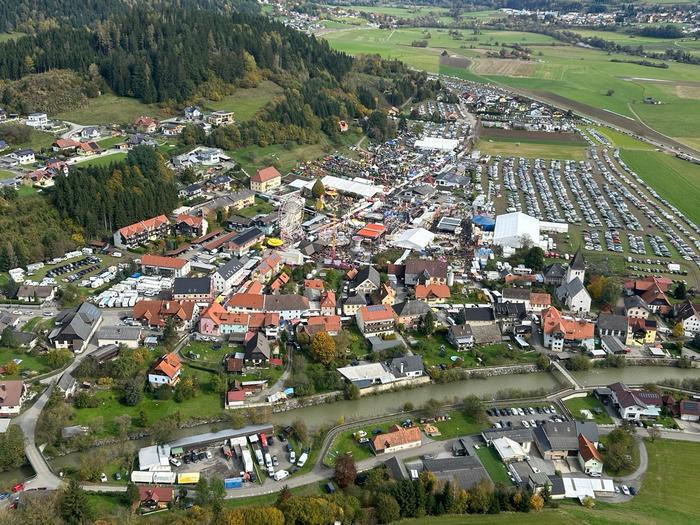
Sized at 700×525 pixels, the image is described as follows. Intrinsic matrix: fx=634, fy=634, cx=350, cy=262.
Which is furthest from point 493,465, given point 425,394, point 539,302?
point 539,302

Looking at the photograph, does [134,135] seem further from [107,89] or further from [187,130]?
[107,89]

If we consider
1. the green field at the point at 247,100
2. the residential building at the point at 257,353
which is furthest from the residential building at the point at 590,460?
the green field at the point at 247,100

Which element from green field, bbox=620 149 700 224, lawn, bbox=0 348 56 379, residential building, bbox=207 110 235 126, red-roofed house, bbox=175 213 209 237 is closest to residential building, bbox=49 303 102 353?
lawn, bbox=0 348 56 379

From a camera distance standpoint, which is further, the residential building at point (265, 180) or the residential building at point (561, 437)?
the residential building at point (265, 180)

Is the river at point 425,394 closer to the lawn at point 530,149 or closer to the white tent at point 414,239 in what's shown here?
the white tent at point 414,239

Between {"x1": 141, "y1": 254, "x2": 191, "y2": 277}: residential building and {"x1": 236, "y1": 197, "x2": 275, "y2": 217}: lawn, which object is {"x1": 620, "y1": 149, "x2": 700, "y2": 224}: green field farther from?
{"x1": 141, "y1": 254, "x2": 191, "y2": 277}: residential building

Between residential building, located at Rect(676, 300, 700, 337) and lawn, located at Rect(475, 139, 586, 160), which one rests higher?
lawn, located at Rect(475, 139, 586, 160)

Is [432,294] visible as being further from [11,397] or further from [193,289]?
[11,397]
